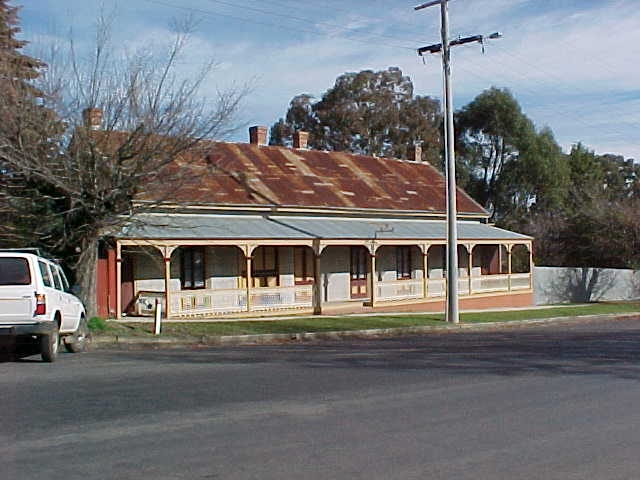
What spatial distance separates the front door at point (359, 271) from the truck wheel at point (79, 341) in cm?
1770

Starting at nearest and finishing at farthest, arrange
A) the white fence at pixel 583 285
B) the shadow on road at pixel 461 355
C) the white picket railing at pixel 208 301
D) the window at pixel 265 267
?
the shadow on road at pixel 461 355 < the white picket railing at pixel 208 301 < the window at pixel 265 267 < the white fence at pixel 583 285

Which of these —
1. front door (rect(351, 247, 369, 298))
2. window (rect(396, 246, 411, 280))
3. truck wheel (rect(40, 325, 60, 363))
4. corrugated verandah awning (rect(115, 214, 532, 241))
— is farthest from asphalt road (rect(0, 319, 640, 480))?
window (rect(396, 246, 411, 280))

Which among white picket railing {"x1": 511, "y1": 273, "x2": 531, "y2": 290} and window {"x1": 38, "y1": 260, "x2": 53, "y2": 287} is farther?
white picket railing {"x1": 511, "y1": 273, "x2": 531, "y2": 290}

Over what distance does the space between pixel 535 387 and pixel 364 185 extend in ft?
82.1

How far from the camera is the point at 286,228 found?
30.5 m

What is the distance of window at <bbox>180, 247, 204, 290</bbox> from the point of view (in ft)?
96.7

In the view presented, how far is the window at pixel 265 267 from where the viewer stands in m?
31.5

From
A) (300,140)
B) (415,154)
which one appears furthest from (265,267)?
(415,154)

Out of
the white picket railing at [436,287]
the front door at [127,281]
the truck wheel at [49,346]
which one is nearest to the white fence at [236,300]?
the front door at [127,281]

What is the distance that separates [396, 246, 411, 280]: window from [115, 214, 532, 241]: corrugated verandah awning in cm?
123

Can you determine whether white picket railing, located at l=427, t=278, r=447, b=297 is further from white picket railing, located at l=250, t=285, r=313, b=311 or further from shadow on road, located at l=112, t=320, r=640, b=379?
shadow on road, located at l=112, t=320, r=640, b=379

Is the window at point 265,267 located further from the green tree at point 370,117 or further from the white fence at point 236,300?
the green tree at point 370,117

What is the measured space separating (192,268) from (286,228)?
351cm

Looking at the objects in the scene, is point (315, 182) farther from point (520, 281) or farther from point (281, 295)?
point (520, 281)
